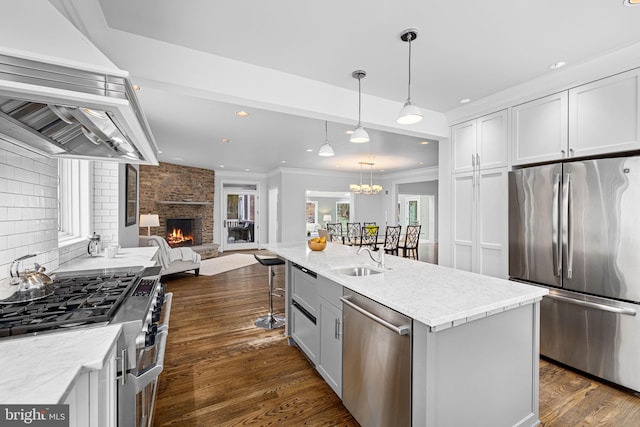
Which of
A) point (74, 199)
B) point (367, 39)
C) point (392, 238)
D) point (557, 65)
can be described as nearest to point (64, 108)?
point (367, 39)

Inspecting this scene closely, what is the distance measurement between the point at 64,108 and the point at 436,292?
6.20 feet

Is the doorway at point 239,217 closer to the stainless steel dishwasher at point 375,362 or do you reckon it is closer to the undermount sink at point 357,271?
the undermount sink at point 357,271

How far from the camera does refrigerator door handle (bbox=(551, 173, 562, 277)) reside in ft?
8.30

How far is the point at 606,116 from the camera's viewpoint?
2.31m

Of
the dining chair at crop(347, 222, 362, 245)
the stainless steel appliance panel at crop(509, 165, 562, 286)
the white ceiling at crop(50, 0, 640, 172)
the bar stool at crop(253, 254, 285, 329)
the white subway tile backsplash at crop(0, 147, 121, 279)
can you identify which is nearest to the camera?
the white subway tile backsplash at crop(0, 147, 121, 279)

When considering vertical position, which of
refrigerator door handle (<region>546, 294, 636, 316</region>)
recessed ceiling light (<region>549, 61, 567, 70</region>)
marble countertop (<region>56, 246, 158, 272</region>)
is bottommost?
refrigerator door handle (<region>546, 294, 636, 316</region>)

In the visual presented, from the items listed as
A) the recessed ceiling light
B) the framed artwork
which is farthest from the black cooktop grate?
the recessed ceiling light

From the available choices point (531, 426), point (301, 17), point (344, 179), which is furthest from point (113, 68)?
point (344, 179)

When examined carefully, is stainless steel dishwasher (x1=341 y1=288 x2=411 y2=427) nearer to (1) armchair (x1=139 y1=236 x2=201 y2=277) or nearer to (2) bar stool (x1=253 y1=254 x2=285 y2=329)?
(2) bar stool (x1=253 y1=254 x2=285 y2=329)

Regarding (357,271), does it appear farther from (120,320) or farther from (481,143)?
(481,143)

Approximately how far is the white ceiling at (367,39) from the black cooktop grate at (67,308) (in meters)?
1.40

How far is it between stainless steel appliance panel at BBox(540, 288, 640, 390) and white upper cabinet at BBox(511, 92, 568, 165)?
125 centimetres

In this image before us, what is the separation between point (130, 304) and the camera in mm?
Result: 1320

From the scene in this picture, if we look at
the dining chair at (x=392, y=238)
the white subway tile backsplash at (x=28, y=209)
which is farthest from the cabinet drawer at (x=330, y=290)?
the dining chair at (x=392, y=238)
